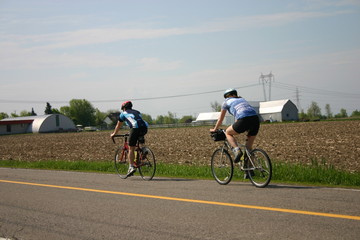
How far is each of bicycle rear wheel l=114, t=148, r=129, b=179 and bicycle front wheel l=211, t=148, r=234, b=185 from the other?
2946 mm

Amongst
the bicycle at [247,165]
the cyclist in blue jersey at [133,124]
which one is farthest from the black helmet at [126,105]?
the bicycle at [247,165]

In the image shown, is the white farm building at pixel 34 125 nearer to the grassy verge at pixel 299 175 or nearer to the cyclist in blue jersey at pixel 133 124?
the grassy verge at pixel 299 175

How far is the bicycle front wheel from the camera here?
8867mm

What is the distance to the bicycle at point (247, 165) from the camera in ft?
26.4

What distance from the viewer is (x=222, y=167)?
30.0ft

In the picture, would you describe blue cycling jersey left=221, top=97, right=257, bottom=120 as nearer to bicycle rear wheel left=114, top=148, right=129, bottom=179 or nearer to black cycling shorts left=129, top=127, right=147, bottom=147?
black cycling shorts left=129, top=127, right=147, bottom=147

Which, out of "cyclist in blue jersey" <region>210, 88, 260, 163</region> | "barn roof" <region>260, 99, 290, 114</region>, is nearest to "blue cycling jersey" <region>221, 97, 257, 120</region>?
"cyclist in blue jersey" <region>210, 88, 260, 163</region>

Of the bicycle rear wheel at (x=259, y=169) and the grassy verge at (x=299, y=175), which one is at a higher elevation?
the bicycle rear wheel at (x=259, y=169)

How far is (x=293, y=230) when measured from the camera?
477 cm

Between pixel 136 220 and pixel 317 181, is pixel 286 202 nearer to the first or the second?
pixel 136 220

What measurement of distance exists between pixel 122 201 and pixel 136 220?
1.58 meters

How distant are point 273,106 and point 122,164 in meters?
97.4

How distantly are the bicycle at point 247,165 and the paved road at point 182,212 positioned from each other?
0.23m

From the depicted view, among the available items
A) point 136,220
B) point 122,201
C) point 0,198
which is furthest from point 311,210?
point 0,198
